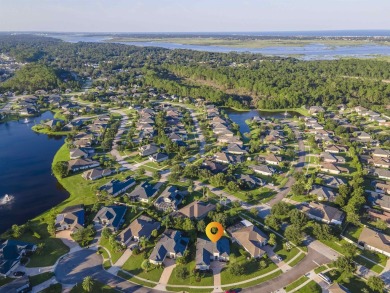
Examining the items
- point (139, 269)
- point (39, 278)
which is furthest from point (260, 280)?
point (39, 278)

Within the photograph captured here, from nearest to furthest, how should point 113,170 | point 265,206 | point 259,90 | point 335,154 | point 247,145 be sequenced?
point 265,206, point 113,170, point 335,154, point 247,145, point 259,90

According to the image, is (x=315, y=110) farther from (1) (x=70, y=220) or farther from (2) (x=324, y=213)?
(1) (x=70, y=220)

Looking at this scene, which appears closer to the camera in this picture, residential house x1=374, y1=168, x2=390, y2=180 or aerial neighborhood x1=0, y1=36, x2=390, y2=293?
aerial neighborhood x1=0, y1=36, x2=390, y2=293

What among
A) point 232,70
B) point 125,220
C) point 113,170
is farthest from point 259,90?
point 125,220

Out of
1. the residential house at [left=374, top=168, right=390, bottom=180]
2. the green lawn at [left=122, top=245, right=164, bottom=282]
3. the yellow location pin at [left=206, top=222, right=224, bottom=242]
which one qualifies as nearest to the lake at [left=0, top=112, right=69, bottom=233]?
the green lawn at [left=122, top=245, right=164, bottom=282]

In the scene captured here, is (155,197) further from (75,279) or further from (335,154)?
(335,154)

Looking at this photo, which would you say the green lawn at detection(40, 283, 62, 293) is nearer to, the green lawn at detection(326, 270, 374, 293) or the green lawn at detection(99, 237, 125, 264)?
the green lawn at detection(99, 237, 125, 264)

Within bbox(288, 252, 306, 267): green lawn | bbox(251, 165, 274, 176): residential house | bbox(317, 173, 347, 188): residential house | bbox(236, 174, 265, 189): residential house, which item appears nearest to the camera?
bbox(288, 252, 306, 267): green lawn
